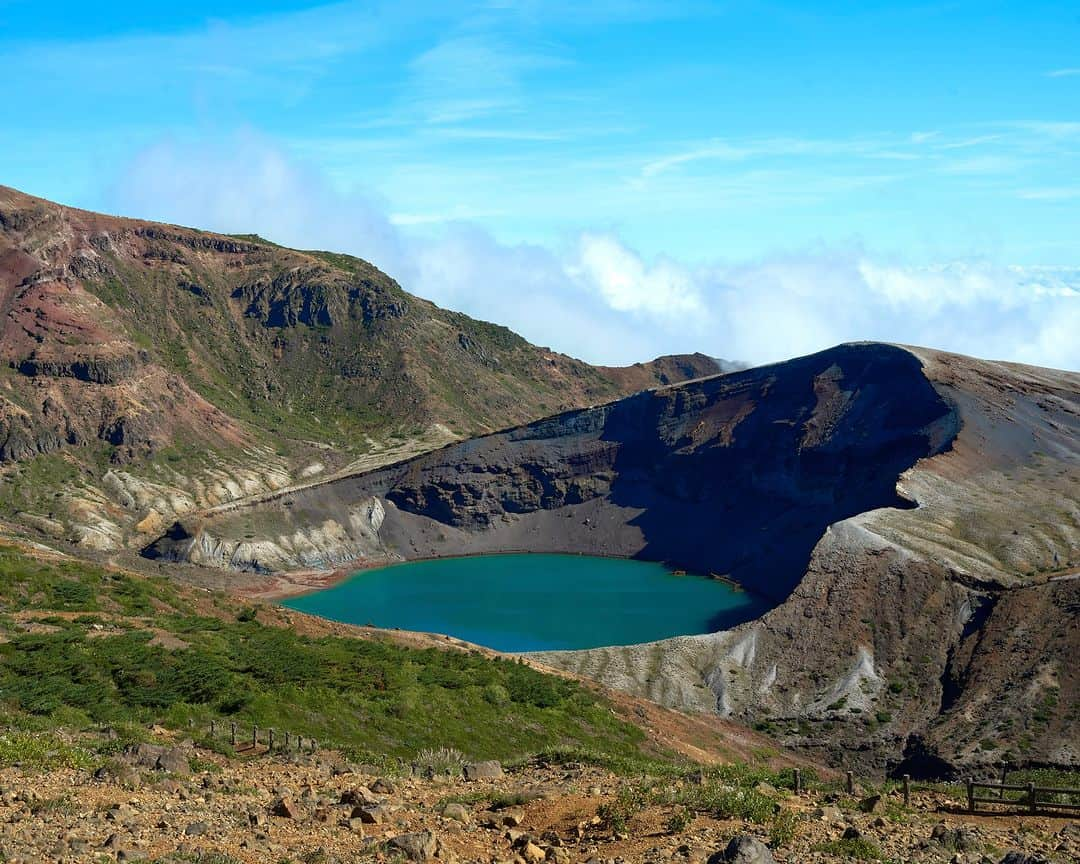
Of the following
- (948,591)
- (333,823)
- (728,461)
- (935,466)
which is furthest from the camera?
(728,461)

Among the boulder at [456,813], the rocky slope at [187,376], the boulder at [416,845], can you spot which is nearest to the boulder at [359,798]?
the boulder at [456,813]

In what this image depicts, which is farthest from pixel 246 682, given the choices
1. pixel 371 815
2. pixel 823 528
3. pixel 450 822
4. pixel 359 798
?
pixel 823 528

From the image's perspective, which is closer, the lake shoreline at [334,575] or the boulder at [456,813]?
the boulder at [456,813]

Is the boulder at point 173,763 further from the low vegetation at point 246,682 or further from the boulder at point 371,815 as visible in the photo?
the boulder at point 371,815

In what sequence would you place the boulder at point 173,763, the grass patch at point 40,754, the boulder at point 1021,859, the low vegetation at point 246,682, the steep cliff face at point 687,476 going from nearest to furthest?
the boulder at point 1021,859 → the grass patch at point 40,754 → the boulder at point 173,763 → the low vegetation at point 246,682 → the steep cliff face at point 687,476

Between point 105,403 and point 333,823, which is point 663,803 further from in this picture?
point 105,403

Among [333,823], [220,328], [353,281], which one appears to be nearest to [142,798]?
[333,823]
